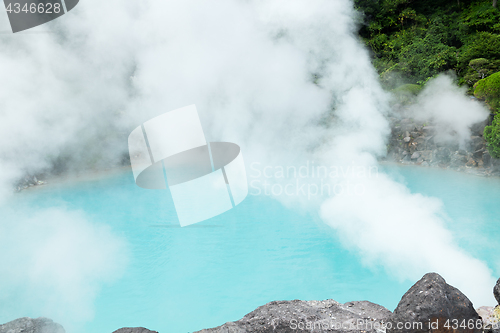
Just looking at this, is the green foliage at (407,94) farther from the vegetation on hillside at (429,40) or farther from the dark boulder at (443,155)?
the dark boulder at (443,155)

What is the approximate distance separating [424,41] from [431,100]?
4113 millimetres

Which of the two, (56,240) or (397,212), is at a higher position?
(56,240)

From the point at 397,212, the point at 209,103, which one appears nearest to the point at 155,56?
the point at 209,103

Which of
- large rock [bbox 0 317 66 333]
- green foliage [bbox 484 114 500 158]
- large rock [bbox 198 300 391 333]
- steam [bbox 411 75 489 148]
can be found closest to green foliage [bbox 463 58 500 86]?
steam [bbox 411 75 489 148]

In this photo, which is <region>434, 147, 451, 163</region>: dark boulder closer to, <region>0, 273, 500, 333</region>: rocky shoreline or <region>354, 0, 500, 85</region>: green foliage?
<region>354, 0, 500, 85</region>: green foliage

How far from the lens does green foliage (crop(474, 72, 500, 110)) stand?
728 cm

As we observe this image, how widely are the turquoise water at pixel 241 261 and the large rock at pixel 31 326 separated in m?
0.58

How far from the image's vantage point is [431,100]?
9.47 metres

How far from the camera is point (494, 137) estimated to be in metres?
6.97

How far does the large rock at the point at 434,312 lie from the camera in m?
1.93

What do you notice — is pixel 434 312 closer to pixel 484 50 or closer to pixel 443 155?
pixel 443 155

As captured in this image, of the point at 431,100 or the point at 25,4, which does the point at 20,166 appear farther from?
the point at 431,100

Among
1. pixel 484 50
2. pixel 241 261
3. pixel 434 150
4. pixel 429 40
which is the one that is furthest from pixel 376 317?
pixel 429 40

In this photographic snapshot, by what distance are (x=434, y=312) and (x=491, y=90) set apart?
7765 mm
